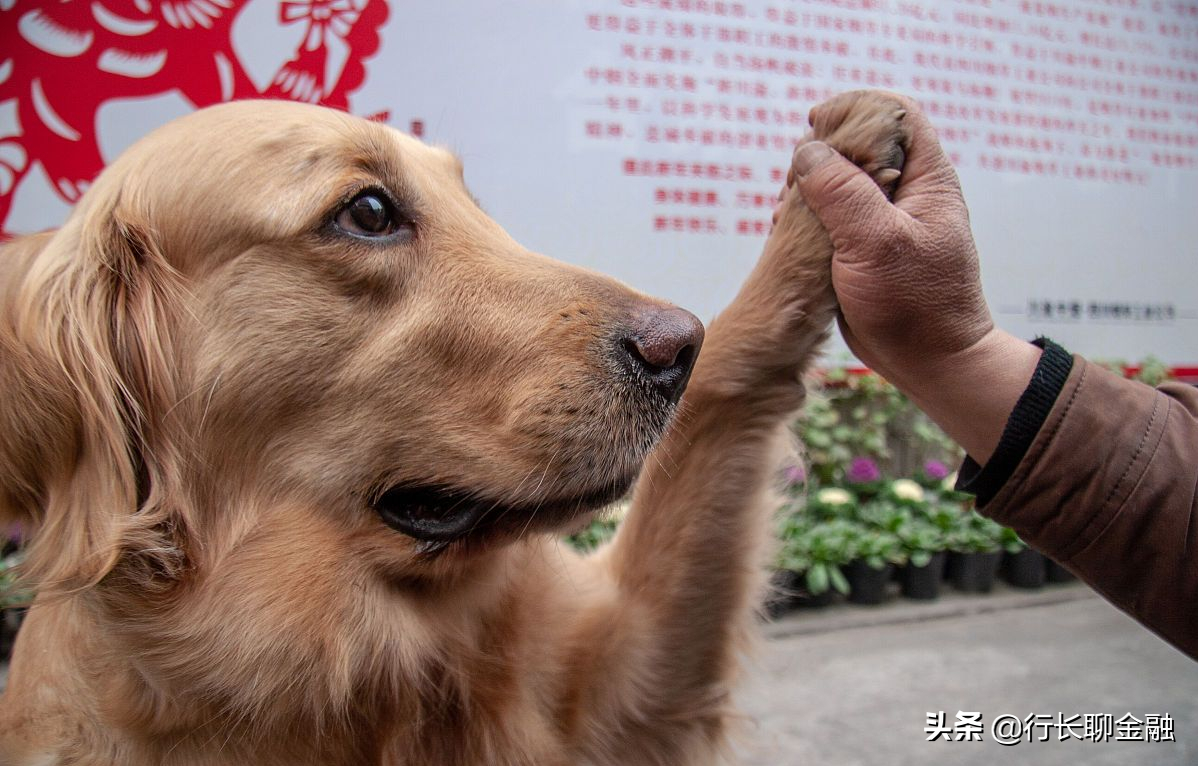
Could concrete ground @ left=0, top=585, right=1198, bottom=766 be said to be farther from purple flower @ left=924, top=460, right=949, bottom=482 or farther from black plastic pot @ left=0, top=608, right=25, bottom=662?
black plastic pot @ left=0, top=608, right=25, bottom=662

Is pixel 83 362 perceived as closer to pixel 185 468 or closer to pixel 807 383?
pixel 185 468

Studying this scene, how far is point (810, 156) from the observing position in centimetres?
152

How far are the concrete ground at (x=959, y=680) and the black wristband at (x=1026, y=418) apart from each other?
1698mm

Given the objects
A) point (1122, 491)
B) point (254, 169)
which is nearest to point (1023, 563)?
point (1122, 491)

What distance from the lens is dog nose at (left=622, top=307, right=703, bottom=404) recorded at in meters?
1.35

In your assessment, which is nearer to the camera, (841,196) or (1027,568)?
(841,196)

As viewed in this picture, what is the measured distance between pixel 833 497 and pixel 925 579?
2.19 feet

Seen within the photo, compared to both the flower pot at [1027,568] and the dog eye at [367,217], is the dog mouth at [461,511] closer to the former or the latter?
the dog eye at [367,217]

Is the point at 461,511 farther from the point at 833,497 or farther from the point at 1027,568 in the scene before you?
the point at 1027,568

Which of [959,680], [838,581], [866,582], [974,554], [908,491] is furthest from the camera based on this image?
[908,491]

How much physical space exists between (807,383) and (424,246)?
33.6 inches

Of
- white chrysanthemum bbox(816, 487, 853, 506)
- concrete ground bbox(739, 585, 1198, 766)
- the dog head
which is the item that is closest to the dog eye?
the dog head

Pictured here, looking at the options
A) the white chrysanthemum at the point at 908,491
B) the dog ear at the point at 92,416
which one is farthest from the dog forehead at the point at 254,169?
the white chrysanthemum at the point at 908,491

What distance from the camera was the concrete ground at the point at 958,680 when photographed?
322 centimetres
